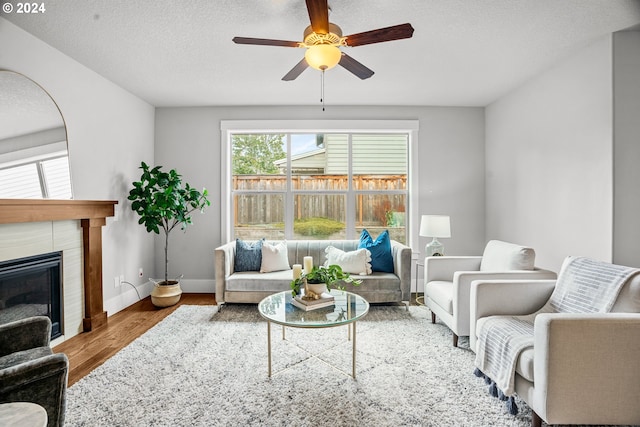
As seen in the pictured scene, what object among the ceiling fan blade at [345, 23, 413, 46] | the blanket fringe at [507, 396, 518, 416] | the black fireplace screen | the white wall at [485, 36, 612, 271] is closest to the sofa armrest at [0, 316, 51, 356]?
the black fireplace screen

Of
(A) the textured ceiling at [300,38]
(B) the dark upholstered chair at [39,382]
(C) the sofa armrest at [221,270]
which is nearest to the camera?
(B) the dark upholstered chair at [39,382]

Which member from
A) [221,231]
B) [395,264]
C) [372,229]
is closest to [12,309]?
[221,231]

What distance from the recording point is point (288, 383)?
Answer: 2145mm

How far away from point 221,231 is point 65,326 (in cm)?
192

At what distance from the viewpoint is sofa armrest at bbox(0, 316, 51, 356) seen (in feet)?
5.79

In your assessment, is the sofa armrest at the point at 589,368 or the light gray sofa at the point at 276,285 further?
the light gray sofa at the point at 276,285

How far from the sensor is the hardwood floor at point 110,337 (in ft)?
8.03

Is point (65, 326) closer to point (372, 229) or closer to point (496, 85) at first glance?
point (372, 229)

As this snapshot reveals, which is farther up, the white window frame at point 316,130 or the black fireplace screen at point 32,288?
the white window frame at point 316,130

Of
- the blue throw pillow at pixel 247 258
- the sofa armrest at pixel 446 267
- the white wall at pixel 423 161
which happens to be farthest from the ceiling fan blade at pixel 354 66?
the blue throw pillow at pixel 247 258

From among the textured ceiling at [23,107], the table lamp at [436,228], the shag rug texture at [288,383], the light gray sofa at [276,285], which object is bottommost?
the shag rug texture at [288,383]

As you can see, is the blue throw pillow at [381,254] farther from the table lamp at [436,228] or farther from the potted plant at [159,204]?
the potted plant at [159,204]

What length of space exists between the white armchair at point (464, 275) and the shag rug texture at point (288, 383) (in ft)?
0.77

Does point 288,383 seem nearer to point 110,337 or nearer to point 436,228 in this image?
point 110,337
